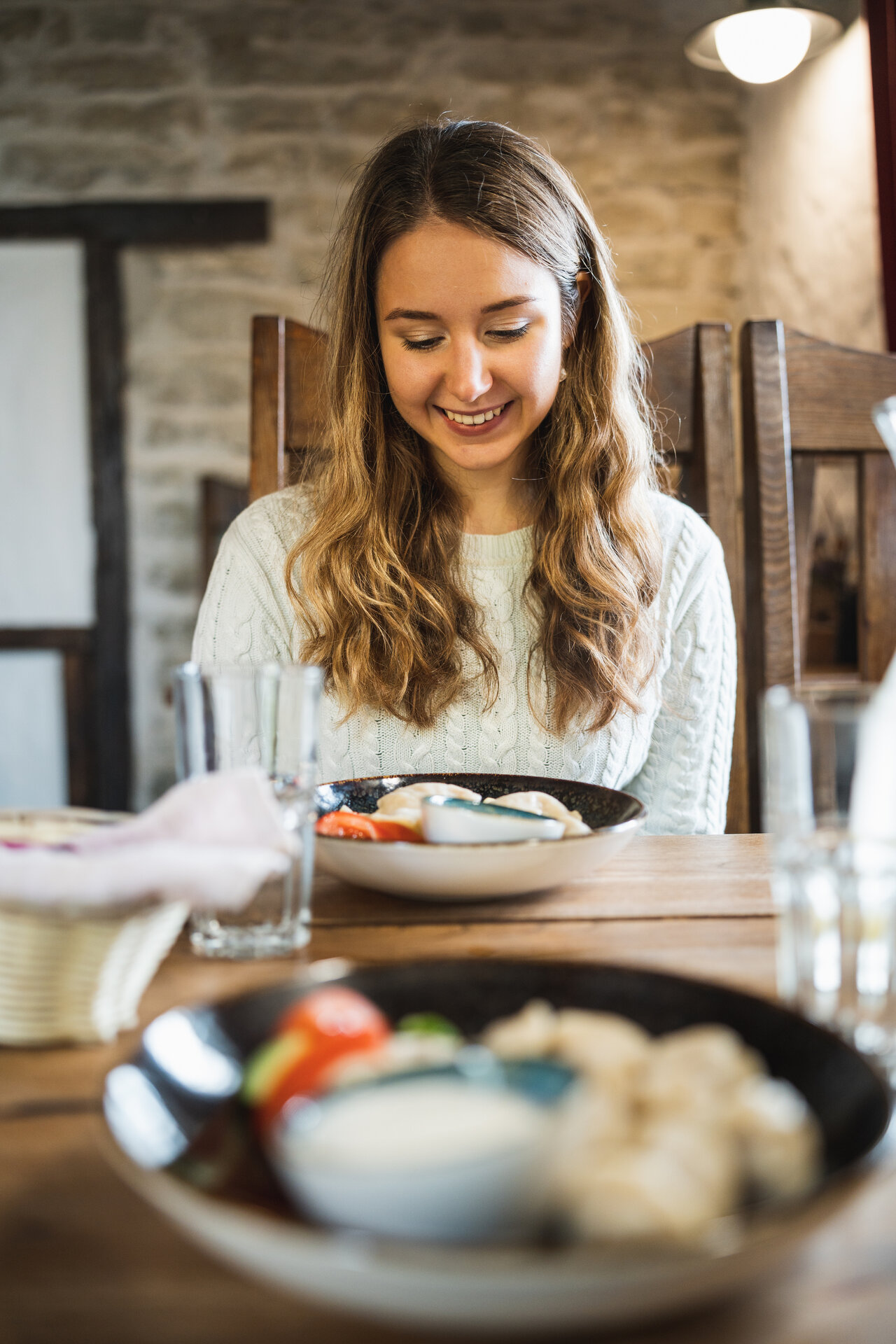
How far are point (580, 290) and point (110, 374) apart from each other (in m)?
2.19

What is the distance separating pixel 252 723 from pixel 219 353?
279 centimetres

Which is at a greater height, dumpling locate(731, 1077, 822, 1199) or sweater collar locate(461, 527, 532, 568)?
sweater collar locate(461, 527, 532, 568)

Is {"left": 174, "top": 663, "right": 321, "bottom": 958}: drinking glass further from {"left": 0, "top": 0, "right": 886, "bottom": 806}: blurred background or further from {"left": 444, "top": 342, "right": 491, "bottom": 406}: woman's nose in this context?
{"left": 0, "top": 0, "right": 886, "bottom": 806}: blurred background

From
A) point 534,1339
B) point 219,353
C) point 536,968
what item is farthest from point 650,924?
point 219,353

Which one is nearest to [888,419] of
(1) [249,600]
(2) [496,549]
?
(2) [496,549]

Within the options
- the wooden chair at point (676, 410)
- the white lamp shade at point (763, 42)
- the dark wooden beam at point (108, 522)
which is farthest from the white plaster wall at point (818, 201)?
the dark wooden beam at point (108, 522)

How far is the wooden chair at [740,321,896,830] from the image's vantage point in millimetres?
1444

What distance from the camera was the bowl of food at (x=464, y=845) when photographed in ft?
2.48

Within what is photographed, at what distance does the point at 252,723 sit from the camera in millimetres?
718

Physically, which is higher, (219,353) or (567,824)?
(219,353)

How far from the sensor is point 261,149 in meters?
3.26

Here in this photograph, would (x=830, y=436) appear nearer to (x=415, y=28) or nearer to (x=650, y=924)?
(x=650, y=924)

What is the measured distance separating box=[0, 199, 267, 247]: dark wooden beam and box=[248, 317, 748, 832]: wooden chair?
2.02m

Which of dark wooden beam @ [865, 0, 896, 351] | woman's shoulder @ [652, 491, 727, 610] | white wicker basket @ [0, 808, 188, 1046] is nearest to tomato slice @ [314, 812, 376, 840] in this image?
white wicker basket @ [0, 808, 188, 1046]
